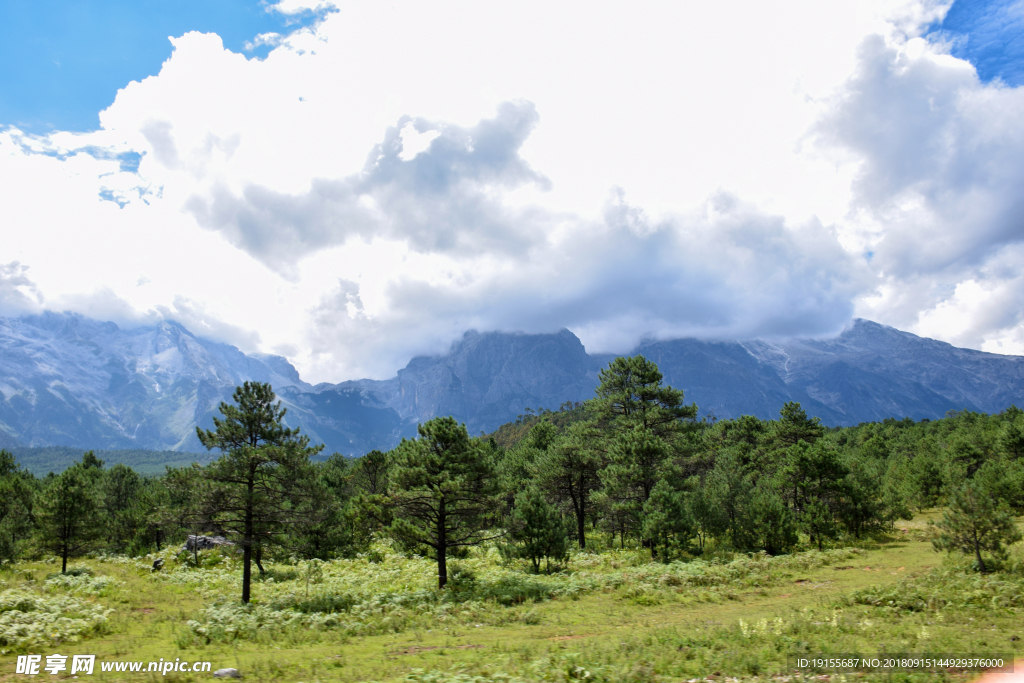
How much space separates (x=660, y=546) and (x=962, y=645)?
22.5 meters

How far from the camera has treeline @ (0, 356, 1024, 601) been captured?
2550 cm

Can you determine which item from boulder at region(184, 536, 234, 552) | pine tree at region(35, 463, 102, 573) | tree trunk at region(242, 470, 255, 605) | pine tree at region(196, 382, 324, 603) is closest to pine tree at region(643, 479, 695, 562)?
pine tree at region(196, 382, 324, 603)

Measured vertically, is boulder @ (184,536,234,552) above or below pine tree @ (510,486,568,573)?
below

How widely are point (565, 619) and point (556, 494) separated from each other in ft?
84.4

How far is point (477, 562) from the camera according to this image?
39156 mm

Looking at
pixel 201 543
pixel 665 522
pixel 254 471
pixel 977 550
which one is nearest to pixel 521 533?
pixel 665 522

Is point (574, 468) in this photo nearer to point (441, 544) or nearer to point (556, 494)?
point (556, 494)

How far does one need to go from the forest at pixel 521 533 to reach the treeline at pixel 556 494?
15cm

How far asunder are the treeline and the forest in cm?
15

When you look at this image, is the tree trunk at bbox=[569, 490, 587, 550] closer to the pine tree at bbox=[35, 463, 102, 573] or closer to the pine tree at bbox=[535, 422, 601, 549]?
the pine tree at bbox=[535, 422, 601, 549]

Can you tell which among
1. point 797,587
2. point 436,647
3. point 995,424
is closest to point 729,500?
point 797,587

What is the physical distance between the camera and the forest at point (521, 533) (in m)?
20.3

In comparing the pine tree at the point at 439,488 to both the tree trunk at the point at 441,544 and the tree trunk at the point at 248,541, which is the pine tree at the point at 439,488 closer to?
the tree trunk at the point at 441,544

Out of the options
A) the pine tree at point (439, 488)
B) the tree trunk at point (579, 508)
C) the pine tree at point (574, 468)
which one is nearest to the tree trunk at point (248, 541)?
the pine tree at point (439, 488)
